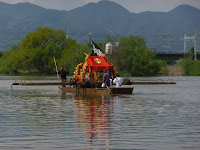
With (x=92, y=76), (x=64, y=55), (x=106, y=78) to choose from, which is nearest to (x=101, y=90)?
(x=106, y=78)

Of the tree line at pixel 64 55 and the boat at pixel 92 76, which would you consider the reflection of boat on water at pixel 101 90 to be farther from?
the tree line at pixel 64 55

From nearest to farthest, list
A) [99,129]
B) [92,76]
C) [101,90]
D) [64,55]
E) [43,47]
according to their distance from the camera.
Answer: [99,129]
[101,90]
[92,76]
[64,55]
[43,47]

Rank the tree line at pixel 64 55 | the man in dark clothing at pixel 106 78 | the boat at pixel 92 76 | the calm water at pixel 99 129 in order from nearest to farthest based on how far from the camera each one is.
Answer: the calm water at pixel 99 129
the man in dark clothing at pixel 106 78
the boat at pixel 92 76
the tree line at pixel 64 55

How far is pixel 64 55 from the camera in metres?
139

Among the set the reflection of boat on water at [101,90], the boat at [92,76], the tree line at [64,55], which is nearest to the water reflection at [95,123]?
the reflection of boat on water at [101,90]

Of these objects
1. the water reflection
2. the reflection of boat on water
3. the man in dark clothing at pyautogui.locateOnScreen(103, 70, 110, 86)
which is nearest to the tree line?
the reflection of boat on water

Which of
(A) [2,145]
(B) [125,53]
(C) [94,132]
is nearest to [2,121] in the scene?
(C) [94,132]

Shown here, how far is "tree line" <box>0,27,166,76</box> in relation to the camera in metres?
123

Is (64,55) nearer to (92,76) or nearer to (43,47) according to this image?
(43,47)

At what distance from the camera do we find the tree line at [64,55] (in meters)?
123

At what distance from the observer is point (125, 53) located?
123 metres

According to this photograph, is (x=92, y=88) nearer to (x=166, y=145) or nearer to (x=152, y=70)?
(x=166, y=145)

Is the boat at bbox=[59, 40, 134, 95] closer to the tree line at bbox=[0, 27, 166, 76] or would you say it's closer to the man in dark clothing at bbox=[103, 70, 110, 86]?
the man in dark clothing at bbox=[103, 70, 110, 86]

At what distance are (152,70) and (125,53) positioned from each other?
22.6ft
